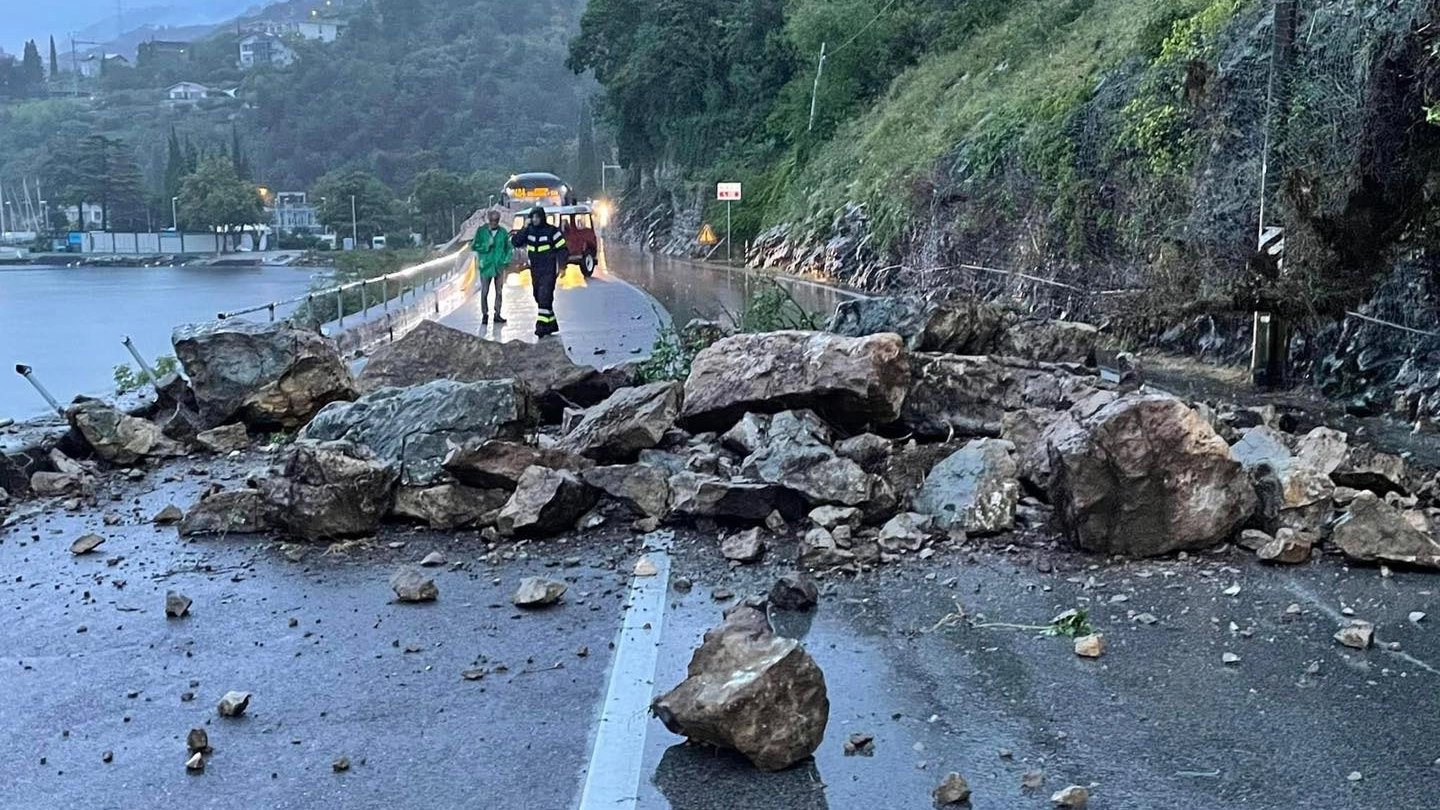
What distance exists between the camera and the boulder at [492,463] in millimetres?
7676

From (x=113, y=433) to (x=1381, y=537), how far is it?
8504 mm

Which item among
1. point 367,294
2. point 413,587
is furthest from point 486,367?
point 367,294

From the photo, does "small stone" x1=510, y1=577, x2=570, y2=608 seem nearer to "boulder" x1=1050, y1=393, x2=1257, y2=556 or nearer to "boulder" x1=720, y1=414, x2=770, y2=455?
"boulder" x1=720, y1=414, x2=770, y2=455

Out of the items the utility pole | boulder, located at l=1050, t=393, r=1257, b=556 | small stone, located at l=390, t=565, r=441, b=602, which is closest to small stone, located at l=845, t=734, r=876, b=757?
small stone, located at l=390, t=565, r=441, b=602

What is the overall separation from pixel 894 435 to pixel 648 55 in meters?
60.5

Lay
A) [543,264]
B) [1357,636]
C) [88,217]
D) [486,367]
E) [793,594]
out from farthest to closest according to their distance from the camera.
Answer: [88,217] < [543,264] < [486,367] < [793,594] < [1357,636]

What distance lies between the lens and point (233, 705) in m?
4.64

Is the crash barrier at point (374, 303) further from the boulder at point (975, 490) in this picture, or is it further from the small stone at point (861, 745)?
the small stone at point (861, 745)

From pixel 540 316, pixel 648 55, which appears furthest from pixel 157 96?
pixel 540 316

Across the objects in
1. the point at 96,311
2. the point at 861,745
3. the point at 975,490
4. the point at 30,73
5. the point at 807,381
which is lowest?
the point at 96,311

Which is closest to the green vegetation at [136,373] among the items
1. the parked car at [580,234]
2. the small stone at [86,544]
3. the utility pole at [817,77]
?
the small stone at [86,544]

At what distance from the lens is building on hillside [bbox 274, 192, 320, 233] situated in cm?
9475

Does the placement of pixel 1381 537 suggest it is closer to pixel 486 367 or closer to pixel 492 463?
pixel 492 463

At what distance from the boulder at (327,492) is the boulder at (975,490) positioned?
314 cm
